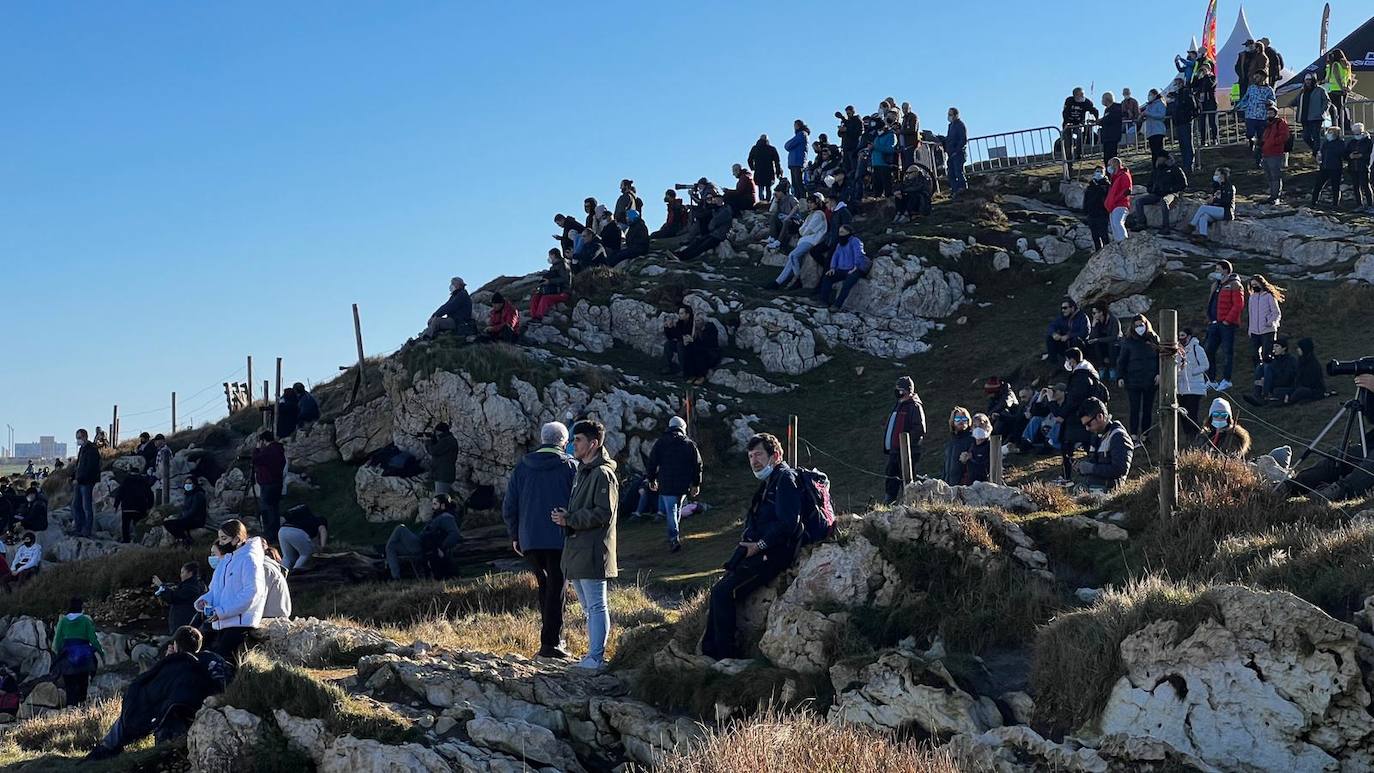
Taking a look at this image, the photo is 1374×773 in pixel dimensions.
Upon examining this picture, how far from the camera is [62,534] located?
2673 centimetres

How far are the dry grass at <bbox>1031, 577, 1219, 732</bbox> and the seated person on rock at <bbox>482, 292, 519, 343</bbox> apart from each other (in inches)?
A: 736

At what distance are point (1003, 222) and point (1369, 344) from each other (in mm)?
11015

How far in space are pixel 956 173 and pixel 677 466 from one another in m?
18.8

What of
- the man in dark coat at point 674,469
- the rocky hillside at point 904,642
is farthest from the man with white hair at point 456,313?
the man in dark coat at point 674,469

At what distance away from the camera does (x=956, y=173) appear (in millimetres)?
34688

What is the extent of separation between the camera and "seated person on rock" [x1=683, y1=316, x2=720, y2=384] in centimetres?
2689

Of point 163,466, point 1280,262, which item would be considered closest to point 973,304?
point 1280,262

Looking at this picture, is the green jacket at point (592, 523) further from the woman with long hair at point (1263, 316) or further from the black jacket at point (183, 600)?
the woman with long hair at point (1263, 316)

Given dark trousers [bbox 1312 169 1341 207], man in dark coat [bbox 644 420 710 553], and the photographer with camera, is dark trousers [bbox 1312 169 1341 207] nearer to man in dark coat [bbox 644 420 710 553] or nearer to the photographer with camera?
man in dark coat [bbox 644 420 710 553]

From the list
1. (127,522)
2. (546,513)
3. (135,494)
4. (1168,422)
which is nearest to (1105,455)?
(1168,422)

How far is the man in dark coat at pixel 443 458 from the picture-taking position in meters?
23.4

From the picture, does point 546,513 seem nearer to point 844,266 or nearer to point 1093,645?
point 1093,645

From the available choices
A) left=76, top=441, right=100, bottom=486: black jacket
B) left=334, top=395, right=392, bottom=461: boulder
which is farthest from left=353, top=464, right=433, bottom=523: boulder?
left=76, top=441, right=100, bottom=486: black jacket

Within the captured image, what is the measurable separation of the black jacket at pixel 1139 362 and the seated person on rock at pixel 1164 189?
12.5 m
